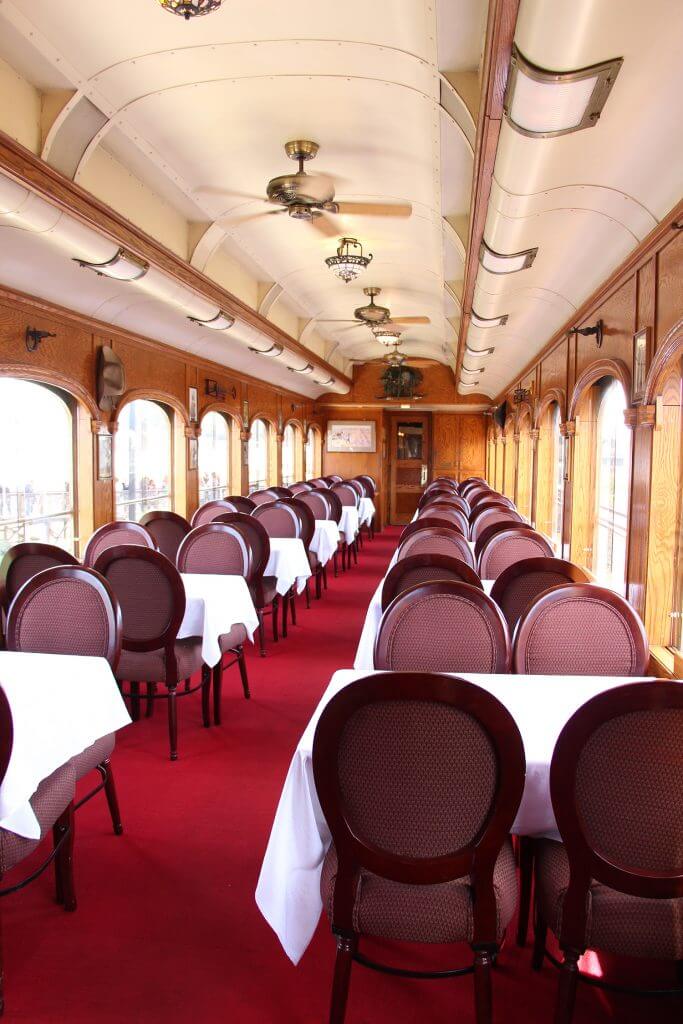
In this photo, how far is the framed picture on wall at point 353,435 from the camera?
1742 cm

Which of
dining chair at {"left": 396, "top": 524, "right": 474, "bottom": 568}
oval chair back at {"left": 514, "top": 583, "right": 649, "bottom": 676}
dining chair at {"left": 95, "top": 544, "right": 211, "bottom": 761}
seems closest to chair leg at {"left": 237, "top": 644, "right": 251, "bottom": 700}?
dining chair at {"left": 95, "top": 544, "right": 211, "bottom": 761}

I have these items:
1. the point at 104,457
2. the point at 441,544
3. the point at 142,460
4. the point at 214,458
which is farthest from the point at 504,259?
the point at 214,458

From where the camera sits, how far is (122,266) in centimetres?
488

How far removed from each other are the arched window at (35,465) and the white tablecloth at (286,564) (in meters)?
1.83

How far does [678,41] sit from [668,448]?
2.09 metres

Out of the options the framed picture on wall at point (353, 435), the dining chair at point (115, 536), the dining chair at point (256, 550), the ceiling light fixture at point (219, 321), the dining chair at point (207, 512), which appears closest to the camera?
the dining chair at point (115, 536)

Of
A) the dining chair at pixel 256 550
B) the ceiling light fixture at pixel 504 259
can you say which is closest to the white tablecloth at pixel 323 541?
the dining chair at pixel 256 550

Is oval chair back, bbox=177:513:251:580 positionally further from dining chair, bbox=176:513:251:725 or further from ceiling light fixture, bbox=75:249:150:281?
ceiling light fixture, bbox=75:249:150:281

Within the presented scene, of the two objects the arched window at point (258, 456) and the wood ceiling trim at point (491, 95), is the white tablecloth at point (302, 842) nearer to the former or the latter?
the wood ceiling trim at point (491, 95)

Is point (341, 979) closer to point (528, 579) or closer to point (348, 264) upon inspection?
point (528, 579)

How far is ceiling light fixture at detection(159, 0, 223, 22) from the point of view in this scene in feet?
8.92

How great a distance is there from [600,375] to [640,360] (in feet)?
4.16

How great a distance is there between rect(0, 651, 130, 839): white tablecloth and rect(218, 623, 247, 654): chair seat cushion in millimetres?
1629

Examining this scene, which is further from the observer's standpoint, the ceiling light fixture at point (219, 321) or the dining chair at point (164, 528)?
the dining chair at point (164, 528)
